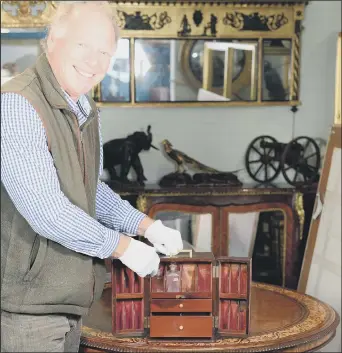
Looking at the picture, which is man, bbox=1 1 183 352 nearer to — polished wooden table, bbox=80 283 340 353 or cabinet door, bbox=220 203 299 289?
polished wooden table, bbox=80 283 340 353

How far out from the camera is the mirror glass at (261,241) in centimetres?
507

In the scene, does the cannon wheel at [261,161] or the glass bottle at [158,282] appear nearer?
the glass bottle at [158,282]

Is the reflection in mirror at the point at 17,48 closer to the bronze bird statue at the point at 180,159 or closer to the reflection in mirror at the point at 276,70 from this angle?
the bronze bird statue at the point at 180,159

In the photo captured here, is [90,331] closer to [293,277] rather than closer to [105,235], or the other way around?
[105,235]

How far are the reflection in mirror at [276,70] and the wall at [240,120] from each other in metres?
0.13

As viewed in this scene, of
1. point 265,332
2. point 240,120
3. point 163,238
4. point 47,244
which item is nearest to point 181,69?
point 240,120

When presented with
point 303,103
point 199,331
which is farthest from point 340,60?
point 199,331

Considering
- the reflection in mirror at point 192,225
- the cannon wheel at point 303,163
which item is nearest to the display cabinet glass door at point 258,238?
the reflection in mirror at point 192,225

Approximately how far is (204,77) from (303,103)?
82 cm

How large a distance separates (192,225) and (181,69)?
118cm

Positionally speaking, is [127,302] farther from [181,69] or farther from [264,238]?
[181,69]

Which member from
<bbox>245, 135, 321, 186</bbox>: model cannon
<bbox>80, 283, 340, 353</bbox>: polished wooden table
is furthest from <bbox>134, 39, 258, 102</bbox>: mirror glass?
<bbox>80, 283, 340, 353</bbox>: polished wooden table

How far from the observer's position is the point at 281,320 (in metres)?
2.77

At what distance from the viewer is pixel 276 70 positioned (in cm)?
538
